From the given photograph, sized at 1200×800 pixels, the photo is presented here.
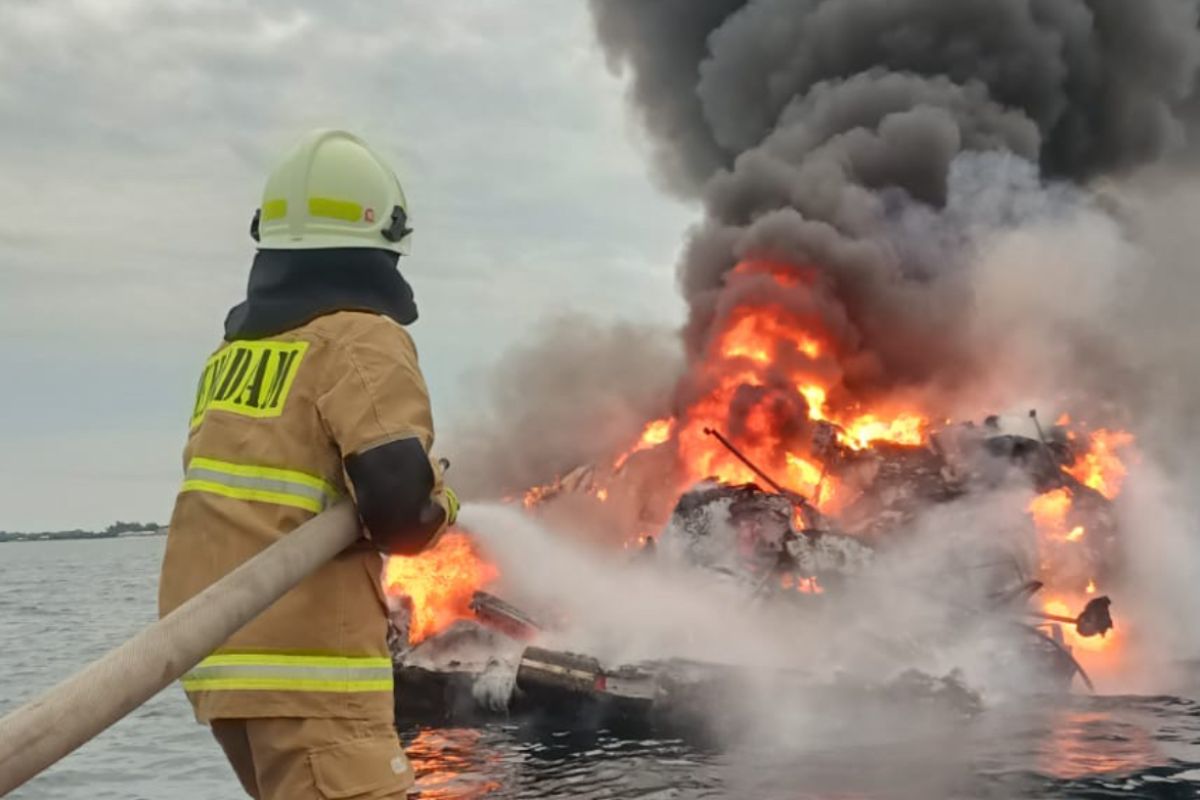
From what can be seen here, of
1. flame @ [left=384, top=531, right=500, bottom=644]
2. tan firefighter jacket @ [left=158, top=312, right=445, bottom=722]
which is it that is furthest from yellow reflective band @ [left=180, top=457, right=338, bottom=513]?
flame @ [left=384, top=531, right=500, bottom=644]

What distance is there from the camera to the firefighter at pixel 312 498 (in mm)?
2840

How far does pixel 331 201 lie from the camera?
3246 mm

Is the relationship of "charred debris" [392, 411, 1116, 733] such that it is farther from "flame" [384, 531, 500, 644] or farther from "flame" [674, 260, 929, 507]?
"flame" [674, 260, 929, 507]

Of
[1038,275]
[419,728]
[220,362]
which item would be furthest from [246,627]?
[1038,275]

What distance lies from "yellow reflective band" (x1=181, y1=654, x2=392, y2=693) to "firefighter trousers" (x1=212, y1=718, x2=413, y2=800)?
3.5 inches

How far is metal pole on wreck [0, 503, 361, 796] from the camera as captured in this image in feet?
7.33

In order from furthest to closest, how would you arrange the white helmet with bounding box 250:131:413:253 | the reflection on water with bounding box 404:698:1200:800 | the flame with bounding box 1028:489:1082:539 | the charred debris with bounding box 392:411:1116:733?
the flame with bounding box 1028:489:1082:539
the charred debris with bounding box 392:411:1116:733
the reflection on water with bounding box 404:698:1200:800
the white helmet with bounding box 250:131:413:253

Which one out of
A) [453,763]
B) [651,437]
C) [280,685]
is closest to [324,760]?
[280,685]

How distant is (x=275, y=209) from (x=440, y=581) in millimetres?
14278

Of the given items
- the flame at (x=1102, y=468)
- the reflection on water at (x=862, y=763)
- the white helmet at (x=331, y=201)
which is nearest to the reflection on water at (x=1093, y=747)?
the reflection on water at (x=862, y=763)

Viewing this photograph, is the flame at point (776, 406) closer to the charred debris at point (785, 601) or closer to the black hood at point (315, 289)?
the charred debris at point (785, 601)

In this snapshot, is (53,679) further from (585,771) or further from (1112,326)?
(1112,326)

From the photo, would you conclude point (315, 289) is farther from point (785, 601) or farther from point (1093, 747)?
point (785, 601)

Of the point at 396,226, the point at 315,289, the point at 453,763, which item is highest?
the point at 396,226
